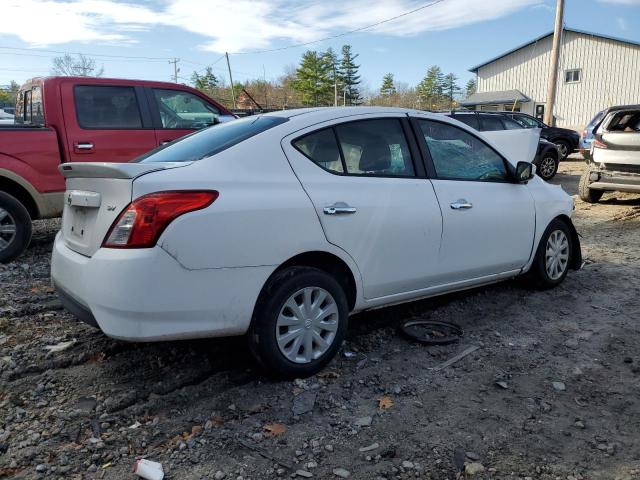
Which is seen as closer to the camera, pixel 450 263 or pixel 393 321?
pixel 450 263

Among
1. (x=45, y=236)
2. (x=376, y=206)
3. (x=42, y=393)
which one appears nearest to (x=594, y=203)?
(x=376, y=206)

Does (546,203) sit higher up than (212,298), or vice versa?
(546,203)

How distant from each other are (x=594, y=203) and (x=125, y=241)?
995 centimetres

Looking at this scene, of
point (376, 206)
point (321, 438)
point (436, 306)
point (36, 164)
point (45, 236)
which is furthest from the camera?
point (45, 236)

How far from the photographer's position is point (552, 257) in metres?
5.18

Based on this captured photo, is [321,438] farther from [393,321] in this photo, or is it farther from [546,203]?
[546,203]

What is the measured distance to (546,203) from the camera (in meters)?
4.98

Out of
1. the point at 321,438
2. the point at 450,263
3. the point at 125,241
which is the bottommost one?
the point at 321,438

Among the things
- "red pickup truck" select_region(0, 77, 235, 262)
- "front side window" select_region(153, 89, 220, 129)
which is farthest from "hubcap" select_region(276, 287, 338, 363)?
"front side window" select_region(153, 89, 220, 129)

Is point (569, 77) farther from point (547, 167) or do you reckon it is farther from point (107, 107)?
point (107, 107)

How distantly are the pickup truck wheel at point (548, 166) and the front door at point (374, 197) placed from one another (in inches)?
446

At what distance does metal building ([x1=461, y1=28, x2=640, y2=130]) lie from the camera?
34.5 meters

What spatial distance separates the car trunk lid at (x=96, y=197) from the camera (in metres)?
2.94

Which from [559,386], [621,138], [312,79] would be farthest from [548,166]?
[312,79]
